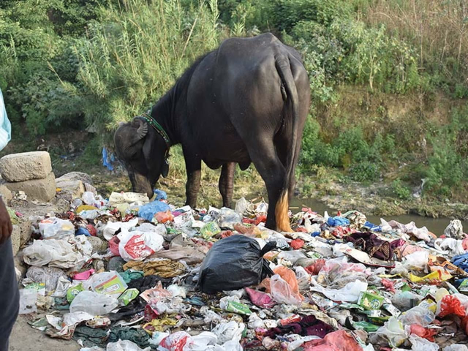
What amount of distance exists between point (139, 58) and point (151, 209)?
5.38 metres

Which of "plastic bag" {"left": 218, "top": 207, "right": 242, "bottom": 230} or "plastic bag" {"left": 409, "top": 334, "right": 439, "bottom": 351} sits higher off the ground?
"plastic bag" {"left": 409, "top": 334, "right": 439, "bottom": 351}

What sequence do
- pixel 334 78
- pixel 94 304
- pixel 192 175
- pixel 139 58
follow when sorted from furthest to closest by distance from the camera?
pixel 334 78
pixel 139 58
pixel 192 175
pixel 94 304

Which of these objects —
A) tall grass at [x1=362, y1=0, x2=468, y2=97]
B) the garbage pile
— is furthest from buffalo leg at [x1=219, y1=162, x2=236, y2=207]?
tall grass at [x1=362, y1=0, x2=468, y2=97]

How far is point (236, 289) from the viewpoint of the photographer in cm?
432

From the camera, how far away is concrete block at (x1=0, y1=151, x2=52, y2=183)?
7012 millimetres


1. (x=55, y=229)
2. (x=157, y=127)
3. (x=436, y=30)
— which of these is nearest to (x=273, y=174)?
(x=55, y=229)

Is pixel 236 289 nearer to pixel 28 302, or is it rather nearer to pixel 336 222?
pixel 28 302

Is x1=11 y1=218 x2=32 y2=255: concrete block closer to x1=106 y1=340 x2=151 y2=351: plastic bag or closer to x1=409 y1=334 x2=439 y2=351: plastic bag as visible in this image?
x1=106 y1=340 x2=151 y2=351: plastic bag

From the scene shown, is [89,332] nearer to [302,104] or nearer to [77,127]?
[302,104]

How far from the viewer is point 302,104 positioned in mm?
5836

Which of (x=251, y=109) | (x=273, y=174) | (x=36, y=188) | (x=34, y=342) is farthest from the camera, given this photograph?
(x=36, y=188)

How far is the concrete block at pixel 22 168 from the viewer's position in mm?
7012

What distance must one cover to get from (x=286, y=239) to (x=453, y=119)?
709 cm

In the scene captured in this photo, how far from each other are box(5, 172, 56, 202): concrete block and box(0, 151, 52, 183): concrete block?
0.06 metres
